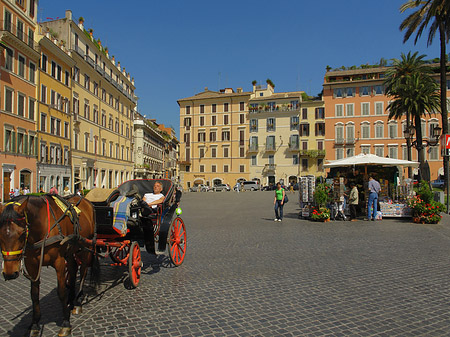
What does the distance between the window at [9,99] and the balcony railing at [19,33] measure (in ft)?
13.1

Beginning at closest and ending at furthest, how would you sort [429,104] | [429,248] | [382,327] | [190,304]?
[382,327], [190,304], [429,248], [429,104]

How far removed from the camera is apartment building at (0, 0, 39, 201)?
89.5 feet

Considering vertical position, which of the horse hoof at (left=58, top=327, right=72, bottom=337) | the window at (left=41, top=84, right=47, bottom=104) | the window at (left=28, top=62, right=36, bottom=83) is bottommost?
the horse hoof at (left=58, top=327, right=72, bottom=337)

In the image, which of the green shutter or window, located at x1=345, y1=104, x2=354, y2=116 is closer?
the green shutter

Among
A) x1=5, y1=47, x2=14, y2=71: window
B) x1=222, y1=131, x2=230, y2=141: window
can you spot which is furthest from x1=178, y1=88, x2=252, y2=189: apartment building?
x1=5, y1=47, x2=14, y2=71: window

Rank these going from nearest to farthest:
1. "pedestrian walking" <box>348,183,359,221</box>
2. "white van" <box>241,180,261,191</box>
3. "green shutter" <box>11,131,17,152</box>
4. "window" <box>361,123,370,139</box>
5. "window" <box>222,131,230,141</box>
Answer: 1. "pedestrian walking" <box>348,183,359,221</box>
2. "green shutter" <box>11,131,17,152</box>
3. "window" <box>361,123,370,139</box>
4. "white van" <box>241,180,261,191</box>
5. "window" <box>222,131,230,141</box>

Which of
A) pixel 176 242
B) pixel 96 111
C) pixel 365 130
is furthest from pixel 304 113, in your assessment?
pixel 176 242

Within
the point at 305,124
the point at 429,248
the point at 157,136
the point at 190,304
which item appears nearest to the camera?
the point at 190,304

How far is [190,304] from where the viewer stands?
206 inches

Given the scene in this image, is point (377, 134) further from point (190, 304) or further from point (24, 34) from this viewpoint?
point (190, 304)

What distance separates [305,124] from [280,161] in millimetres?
7767

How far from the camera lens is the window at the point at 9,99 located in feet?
90.7

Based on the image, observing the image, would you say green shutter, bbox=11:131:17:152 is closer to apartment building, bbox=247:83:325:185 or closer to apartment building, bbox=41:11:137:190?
apartment building, bbox=41:11:137:190

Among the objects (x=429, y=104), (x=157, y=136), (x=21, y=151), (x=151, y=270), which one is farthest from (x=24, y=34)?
(x=157, y=136)
